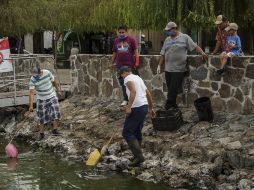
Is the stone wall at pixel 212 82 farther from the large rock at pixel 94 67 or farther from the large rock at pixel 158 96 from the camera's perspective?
the large rock at pixel 94 67

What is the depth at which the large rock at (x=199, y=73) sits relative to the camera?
11.8 m

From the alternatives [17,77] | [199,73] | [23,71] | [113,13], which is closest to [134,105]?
[199,73]

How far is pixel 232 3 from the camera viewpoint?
49.2 ft

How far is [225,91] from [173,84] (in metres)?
1.07

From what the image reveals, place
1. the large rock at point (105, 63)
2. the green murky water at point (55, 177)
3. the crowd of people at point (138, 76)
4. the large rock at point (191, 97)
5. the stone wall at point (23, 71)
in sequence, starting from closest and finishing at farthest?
the green murky water at point (55, 177) → the crowd of people at point (138, 76) → the large rock at point (191, 97) → the large rock at point (105, 63) → the stone wall at point (23, 71)

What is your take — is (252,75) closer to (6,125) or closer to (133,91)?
(133,91)

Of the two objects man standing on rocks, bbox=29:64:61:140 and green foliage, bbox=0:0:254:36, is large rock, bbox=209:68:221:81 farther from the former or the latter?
green foliage, bbox=0:0:254:36

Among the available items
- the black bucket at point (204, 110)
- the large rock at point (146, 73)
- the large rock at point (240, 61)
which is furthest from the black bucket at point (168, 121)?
the large rock at point (146, 73)

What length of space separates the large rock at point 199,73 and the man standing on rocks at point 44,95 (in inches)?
117

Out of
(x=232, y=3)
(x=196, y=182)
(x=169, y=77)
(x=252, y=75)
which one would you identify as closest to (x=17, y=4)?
(x=232, y=3)

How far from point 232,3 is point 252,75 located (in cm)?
474

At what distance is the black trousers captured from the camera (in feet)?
38.0

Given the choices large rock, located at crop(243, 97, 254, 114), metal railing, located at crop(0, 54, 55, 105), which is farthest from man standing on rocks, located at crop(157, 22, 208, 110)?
metal railing, located at crop(0, 54, 55, 105)

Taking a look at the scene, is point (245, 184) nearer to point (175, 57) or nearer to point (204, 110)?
point (204, 110)
